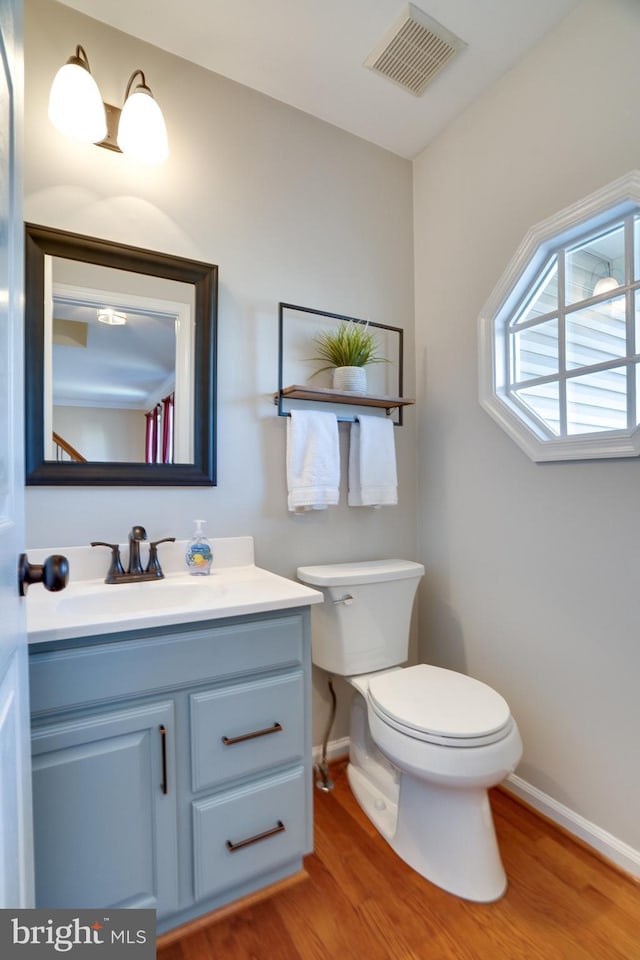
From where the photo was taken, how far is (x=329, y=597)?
1547 mm

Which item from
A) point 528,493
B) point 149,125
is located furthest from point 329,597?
point 149,125

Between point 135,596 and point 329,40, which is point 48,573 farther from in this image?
point 329,40

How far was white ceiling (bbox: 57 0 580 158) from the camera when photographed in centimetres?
137

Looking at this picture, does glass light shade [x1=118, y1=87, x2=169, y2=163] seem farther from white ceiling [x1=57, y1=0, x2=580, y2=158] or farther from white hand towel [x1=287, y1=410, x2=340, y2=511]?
white hand towel [x1=287, y1=410, x2=340, y2=511]

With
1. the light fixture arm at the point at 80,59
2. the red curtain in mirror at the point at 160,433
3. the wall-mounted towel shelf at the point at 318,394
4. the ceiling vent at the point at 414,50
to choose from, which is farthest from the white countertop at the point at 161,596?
the ceiling vent at the point at 414,50

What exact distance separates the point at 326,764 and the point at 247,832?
2.18 feet

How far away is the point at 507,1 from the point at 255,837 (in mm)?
2520

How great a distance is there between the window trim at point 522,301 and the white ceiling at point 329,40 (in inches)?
25.1

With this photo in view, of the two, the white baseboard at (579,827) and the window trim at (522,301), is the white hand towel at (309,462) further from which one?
the white baseboard at (579,827)

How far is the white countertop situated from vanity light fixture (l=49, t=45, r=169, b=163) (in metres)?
1.25

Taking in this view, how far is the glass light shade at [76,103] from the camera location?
124 centimetres

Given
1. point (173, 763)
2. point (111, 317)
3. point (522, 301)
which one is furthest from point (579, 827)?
point (111, 317)

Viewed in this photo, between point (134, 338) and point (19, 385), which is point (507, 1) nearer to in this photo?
point (134, 338)

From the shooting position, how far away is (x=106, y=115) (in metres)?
1.37
